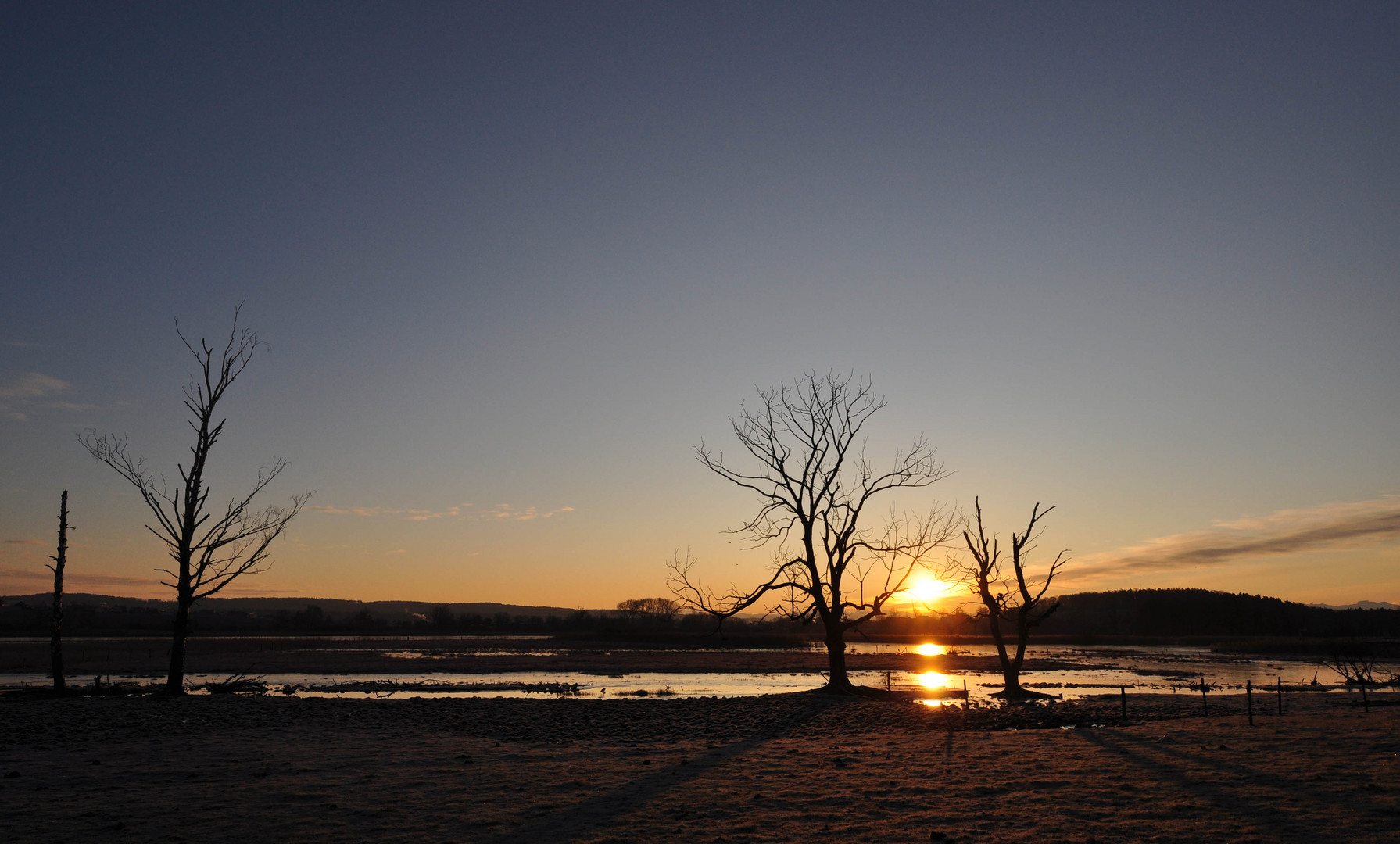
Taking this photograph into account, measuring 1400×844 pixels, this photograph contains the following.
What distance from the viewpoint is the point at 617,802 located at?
1235 cm

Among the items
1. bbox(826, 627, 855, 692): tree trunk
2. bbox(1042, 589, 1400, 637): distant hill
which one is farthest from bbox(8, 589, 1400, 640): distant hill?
bbox(826, 627, 855, 692): tree trunk

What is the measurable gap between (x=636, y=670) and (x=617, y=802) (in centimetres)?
4663

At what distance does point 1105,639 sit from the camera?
10912 centimetres

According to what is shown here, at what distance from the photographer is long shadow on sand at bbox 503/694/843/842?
10672 mm

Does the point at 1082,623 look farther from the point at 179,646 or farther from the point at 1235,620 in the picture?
the point at 179,646

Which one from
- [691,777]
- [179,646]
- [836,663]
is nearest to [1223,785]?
[691,777]

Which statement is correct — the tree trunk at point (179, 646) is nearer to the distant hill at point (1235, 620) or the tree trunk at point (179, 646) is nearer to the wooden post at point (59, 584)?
the wooden post at point (59, 584)

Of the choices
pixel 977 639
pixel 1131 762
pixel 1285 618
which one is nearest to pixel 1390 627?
pixel 1285 618

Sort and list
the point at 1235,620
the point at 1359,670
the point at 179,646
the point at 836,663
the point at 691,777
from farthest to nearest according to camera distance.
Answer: the point at 1235,620
the point at 1359,670
the point at 836,663
the point at 179,646
the point at 691,777

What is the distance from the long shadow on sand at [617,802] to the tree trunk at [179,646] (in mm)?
20113

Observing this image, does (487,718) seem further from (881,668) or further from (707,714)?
(881,668)

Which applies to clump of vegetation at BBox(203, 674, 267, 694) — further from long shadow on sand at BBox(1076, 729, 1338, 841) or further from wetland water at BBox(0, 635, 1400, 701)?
long shadow on sand at BBox(1076, 729, 1338, 841)

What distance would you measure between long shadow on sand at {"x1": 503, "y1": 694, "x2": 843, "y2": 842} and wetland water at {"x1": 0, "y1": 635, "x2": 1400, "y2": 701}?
1571 cm

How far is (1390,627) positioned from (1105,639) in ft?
138
